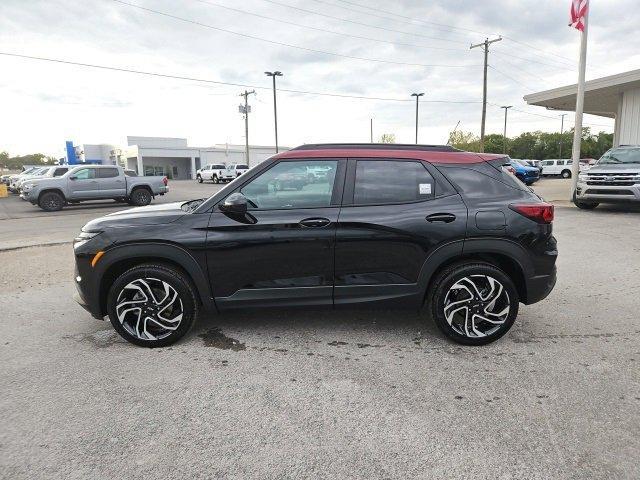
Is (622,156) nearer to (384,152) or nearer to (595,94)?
(595,94)

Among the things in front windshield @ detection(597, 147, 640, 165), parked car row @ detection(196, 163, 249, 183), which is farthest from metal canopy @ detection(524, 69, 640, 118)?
parked car row @ detection(196, 163, 249, 183)

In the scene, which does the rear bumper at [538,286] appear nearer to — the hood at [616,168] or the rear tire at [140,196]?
the hood at [616,168]

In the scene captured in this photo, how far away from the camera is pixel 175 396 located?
3072 mm

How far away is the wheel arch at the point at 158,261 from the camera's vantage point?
3684 millimetres

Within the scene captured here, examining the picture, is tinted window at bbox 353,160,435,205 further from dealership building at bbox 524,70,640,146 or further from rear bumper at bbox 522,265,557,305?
dealership building at bbox 524,70,640,146

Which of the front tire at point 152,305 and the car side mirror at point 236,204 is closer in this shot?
the car side mirror at point 236,204

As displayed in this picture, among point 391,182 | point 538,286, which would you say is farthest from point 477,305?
point 391,182

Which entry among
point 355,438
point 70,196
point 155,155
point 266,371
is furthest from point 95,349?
point 155,155

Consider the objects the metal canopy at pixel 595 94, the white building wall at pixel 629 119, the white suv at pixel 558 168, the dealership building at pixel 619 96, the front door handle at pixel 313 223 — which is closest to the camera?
the front door handle at pixel 313 223

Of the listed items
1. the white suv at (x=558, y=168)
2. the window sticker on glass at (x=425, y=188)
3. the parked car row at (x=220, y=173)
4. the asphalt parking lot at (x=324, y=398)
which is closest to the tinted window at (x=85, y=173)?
the asphalt parking lot at (x=324, y=398)

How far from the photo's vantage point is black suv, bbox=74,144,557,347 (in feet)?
12.1

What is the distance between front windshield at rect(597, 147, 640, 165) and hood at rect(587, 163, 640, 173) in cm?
34

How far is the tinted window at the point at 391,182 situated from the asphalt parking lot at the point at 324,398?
125cm

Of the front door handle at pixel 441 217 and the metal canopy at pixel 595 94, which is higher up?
the metal canopy at pixel 595 94
